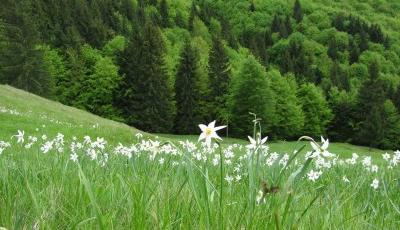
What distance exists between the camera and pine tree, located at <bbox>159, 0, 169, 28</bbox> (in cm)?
16238

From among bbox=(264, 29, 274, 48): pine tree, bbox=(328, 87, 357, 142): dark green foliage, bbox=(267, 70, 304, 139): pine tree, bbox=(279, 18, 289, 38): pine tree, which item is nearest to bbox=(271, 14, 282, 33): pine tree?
bbox=(279, 18, 289, 38): pine tree

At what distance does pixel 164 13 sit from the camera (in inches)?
6594

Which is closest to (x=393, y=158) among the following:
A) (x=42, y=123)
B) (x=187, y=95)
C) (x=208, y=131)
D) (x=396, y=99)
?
(x=208, y=131)

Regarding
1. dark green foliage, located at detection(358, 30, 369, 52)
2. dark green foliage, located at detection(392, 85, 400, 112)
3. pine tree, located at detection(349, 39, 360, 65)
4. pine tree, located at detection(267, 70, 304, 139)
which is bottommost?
pine tree, located at detection(267, 70, 304, 139)

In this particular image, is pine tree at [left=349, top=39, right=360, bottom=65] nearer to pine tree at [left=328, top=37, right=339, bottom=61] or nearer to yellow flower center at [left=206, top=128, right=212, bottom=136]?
pine tree at [left=328, top=37, right=339, bottom=61]

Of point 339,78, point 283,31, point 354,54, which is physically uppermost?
point 283,31

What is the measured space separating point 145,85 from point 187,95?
23.0 ft

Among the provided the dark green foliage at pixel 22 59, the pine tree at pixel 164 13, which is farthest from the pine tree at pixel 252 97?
the pine tree at pixel 164 13

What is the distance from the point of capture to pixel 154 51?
7981 cm

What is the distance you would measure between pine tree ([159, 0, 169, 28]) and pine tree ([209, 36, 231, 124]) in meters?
75.3

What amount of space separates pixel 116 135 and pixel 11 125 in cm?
496

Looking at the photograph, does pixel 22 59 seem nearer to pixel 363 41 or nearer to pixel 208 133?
pixel 208 133

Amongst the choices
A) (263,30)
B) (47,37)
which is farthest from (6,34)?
(263,30)

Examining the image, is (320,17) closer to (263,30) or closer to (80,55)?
(263,30)
